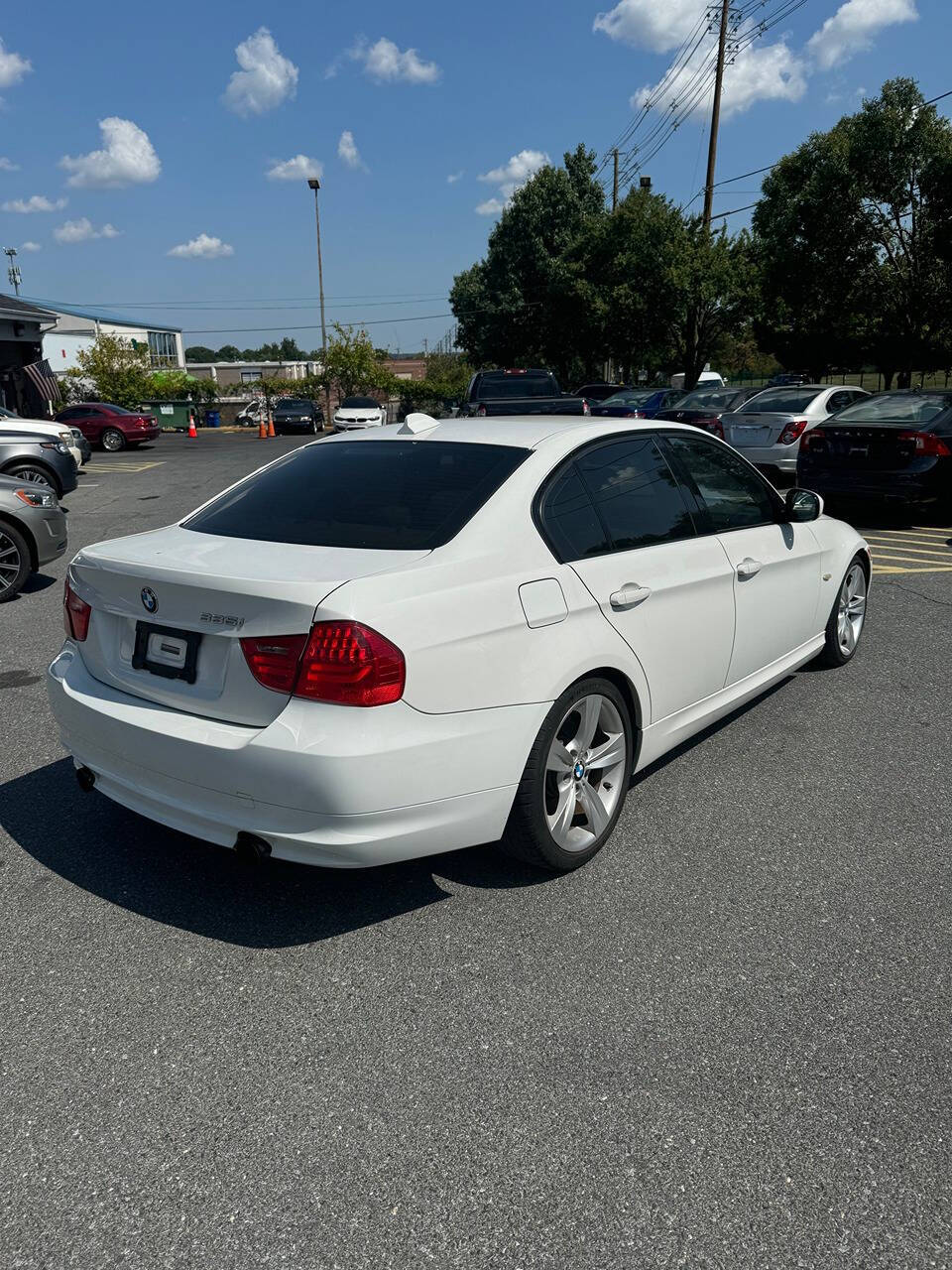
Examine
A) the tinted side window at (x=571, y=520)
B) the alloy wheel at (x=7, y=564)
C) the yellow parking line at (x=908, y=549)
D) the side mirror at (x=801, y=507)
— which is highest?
the tinted side window at (x=571, y=520)

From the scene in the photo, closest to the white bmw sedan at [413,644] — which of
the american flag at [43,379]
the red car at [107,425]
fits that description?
the red car at [107,425]

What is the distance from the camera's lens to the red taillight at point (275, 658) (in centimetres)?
278

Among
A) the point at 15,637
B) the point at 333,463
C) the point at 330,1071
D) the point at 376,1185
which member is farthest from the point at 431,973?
the point at 15,637

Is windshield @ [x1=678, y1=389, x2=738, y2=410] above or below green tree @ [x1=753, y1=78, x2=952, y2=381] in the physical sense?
below

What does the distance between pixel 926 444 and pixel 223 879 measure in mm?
9617

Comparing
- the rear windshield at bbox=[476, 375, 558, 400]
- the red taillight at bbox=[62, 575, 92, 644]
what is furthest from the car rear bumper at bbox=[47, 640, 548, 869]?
the rear windshield at bbox=[476, 375, 558, 400]

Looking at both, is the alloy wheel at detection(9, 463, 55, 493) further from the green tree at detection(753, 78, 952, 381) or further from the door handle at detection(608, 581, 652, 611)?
the green tree at detection(753, 78, 952, 381)

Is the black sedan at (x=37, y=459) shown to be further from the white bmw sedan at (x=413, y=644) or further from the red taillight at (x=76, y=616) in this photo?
the white bmw sedan at (x=413, y=644)

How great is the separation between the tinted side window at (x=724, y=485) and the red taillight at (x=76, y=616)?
2.52 m

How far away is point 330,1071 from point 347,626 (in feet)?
3.88

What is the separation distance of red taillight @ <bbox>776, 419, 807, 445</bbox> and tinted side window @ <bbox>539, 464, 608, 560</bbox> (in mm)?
10919

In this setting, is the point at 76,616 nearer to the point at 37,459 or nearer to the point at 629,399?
the point at 37,459

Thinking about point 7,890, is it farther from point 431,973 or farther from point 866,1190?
point 866,1190

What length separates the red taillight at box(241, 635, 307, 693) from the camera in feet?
9.12
